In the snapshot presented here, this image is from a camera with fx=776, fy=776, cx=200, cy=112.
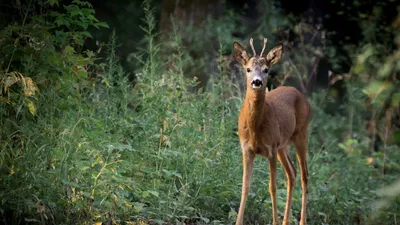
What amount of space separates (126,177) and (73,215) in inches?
34.6

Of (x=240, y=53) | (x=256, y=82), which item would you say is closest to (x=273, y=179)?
(x=256, y=82)

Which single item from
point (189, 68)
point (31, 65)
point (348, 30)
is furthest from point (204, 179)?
point (348, 30)

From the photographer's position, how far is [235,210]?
6.70 m

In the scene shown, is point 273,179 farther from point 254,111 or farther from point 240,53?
point 240,53

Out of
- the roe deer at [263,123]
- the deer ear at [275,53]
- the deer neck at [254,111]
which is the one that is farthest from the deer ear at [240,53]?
the deer neck at [254,111]

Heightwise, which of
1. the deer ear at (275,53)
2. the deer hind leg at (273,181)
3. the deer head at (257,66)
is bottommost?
the deer hind leg at (273,181)

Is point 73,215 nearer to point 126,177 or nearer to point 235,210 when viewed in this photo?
point 126,177

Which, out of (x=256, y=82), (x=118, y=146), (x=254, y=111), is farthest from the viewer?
(x=254, y=111)

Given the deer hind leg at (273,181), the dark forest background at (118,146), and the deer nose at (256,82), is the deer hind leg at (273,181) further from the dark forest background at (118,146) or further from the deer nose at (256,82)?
the deer nose at (256,82)

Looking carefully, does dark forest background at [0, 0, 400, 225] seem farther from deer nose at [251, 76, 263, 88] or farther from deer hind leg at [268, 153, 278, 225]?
deer nose at [251, 76, 263, 88]

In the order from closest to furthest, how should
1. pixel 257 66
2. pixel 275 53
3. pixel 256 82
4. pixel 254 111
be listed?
pixel 256 82 < pixel 257 66 < pixel 254 111 < pixel 275 53

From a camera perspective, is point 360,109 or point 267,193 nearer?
point 267,193

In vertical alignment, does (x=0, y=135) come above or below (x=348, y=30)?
below

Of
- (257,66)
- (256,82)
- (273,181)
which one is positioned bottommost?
(273,181)
